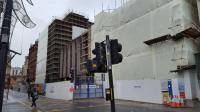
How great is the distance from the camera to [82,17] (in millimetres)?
72750

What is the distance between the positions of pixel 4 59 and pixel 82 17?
69529 millimetres

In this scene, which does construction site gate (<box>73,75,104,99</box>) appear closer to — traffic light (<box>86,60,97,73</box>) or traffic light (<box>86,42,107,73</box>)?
traffic light (<box>86,60,97,73</box>)

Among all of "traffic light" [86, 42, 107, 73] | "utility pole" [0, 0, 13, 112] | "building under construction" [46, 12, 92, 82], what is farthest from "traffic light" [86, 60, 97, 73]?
"building under construction" [46, 12, 92, 82]

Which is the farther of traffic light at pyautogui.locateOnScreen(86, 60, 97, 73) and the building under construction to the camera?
the building under construction

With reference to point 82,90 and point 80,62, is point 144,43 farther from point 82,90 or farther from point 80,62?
point 80,62

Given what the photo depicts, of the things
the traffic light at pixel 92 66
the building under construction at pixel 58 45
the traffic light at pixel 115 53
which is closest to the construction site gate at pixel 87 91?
the traffic light at pixel 92 66

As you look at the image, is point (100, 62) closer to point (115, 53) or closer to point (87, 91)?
point (115, 53)

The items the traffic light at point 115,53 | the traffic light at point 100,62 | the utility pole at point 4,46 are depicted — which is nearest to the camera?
the utility pole at point 4,46

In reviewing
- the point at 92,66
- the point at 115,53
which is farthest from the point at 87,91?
the point at 115,53

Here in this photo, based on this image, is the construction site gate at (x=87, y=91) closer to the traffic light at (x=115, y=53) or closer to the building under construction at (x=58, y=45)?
the traffic light at (x=115, y=53)

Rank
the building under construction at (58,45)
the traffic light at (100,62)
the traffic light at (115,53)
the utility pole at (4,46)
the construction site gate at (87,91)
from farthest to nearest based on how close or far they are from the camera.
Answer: the building under construction at (58,45) < the construction site gate at (87,91) < the traffic light at (100,62) < the traffic light at (115,53) < the utility pole at (4,46)

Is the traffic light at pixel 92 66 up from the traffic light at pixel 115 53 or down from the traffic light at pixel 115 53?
down

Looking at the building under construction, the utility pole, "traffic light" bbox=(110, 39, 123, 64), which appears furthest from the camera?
the building under construction

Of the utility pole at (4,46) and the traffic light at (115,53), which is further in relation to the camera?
the traffic light at (115,53)
